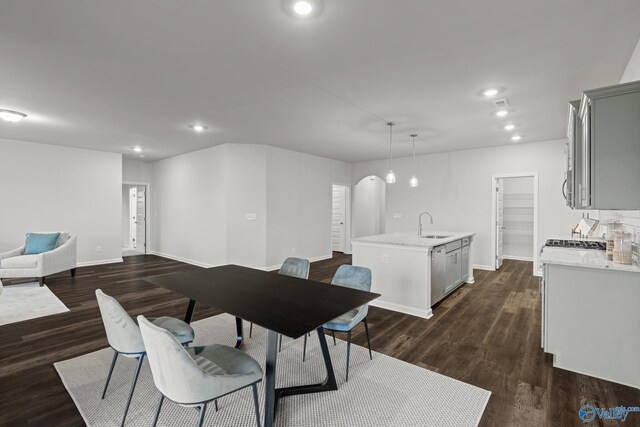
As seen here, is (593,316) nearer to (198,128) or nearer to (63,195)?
(198,128)

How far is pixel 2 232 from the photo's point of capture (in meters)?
5.77

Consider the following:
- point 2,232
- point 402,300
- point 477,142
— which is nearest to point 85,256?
point 2,232

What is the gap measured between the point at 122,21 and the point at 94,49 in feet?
1.98

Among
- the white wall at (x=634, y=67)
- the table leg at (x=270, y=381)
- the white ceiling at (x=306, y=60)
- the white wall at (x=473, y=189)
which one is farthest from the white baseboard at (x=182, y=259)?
the white wall at (x=634, y=67)

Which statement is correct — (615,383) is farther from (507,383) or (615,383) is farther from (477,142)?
(477,142)

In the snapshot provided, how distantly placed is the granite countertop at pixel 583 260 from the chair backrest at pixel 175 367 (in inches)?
105

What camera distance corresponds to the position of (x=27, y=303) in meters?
4.12

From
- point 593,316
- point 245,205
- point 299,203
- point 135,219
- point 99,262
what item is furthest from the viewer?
point 135,219

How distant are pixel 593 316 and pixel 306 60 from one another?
10.1 ft

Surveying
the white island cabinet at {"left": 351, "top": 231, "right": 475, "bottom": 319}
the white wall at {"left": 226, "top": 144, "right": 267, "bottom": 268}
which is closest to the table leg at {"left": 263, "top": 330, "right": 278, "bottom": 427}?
the white island cabinet at {"left": 351, "top": 231, "right": 475, "bottom": 319}

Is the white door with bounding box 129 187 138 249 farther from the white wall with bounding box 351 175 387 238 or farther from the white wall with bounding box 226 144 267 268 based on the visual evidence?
the white wall with bounding box 351 175 387 238

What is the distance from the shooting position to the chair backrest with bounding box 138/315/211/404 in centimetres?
135

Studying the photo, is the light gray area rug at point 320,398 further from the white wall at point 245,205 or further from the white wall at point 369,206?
the white wall at point 369,206

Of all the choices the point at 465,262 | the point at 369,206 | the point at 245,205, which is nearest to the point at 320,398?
the point at 465,262
